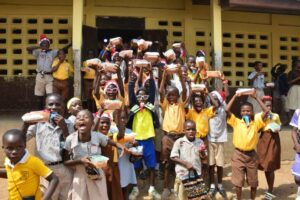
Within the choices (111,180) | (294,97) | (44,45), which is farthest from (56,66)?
(294,97)

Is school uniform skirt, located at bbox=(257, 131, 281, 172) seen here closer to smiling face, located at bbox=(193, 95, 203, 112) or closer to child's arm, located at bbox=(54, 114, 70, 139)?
smiling face, located at bbox=(193, 95, 203, 112)

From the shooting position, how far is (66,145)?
13.3 feet

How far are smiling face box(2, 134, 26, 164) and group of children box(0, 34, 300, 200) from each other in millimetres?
697

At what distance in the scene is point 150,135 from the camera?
18.5 feet

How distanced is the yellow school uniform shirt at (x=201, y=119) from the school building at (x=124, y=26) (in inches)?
114

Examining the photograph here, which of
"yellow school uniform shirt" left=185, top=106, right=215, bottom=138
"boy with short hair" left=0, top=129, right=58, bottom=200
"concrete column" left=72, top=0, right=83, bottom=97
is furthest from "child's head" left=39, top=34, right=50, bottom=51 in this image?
"boy with short hair" left=0, top=129, right=58, bottom=200

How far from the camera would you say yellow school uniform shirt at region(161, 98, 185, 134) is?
18.4 ft

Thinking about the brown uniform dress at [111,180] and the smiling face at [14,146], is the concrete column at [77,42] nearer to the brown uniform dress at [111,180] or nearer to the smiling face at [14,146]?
the brown uniform dress at [111,180]

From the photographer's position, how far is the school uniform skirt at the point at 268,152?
19.1 ft

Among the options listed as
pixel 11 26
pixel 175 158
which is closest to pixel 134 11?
pixel 11 26

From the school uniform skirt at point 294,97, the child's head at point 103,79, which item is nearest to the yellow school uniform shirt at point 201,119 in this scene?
the child's head at point 103,79

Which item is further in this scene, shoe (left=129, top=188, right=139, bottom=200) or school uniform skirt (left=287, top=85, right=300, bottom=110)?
school uniform skirt (left=287, top=85, right=300, bottom=110)

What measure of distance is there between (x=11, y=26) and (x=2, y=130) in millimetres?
2671

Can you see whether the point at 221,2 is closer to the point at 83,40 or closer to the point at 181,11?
the point at 181,11
